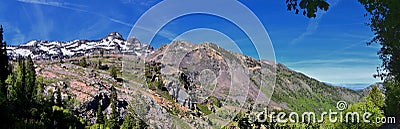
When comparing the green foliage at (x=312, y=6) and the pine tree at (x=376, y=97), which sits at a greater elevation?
the green foliage at (x=312, y=6)

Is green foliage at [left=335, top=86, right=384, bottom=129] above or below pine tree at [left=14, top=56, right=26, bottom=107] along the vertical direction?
below

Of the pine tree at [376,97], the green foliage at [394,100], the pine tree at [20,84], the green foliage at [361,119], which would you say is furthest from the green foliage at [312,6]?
the pine tree at [20,84]

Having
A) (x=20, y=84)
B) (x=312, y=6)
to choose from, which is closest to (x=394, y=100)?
(x=312, y=6)

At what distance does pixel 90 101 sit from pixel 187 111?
5889 cm

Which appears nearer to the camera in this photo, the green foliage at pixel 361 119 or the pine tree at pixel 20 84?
the green foliage at pixel 361 119

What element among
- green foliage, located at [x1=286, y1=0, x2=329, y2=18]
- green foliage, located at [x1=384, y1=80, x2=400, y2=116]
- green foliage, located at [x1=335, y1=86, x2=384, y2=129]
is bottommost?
green foliage, located at [x1=335, y1=86, x2=384, y2=129]

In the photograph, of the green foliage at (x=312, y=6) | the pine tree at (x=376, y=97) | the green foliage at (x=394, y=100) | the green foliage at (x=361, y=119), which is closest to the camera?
the green foliage at (x=312, y=6)

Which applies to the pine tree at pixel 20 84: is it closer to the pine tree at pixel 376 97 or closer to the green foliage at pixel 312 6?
the pine tree at pixel 376 97

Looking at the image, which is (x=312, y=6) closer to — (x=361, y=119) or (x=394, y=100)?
(x=394, y=100)

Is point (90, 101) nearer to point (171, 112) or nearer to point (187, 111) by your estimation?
point (171, 112)

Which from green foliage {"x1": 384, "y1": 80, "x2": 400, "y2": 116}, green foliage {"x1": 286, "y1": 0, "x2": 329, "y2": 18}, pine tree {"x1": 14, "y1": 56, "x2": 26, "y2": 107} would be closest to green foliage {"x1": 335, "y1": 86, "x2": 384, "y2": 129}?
green foliage {"x1": 384, "y1": 80, "x2": 400, "y2": 116}

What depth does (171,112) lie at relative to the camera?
16925 cm

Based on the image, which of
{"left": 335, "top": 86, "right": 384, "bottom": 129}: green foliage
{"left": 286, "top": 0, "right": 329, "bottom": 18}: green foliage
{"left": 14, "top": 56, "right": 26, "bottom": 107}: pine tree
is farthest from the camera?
{"left": 14, "top": 56, "right": 26, "bottom": 107}: pine tree

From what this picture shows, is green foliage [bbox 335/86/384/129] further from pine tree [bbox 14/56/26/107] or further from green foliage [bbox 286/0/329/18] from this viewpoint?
pine tree [bbox 14/56/26/107]
